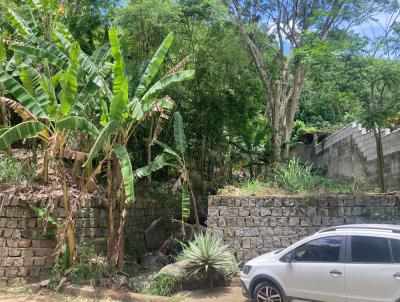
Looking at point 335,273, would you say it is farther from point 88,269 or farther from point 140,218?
point 140,218

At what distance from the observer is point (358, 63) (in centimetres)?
1208

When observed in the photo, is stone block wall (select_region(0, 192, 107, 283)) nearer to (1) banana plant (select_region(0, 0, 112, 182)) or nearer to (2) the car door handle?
(1) banana plant (select_region(0, 0, 112, 182))

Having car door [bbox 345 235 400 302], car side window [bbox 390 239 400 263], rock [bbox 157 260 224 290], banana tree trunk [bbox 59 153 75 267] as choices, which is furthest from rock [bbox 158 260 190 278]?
car side window [bbox 390 239 400 263]

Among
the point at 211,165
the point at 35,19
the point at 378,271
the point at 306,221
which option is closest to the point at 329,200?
the point at 306,221

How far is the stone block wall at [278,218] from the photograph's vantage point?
11.5 m

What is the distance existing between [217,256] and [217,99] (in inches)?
260

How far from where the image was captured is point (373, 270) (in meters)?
6.99

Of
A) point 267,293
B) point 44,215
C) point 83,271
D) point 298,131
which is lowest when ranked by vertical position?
point 267,293

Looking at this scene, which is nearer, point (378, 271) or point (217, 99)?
point (378, 271)

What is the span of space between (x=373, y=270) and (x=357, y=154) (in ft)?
37.8

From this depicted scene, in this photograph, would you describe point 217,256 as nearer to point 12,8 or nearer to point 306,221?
point 306,221

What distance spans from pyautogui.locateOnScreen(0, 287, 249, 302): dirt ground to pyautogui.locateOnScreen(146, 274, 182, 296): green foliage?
0.26 meters

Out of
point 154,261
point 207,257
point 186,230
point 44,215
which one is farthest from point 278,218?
point 44,215

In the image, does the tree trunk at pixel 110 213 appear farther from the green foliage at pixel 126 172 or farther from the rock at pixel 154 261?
the rock at pixel 154 261
